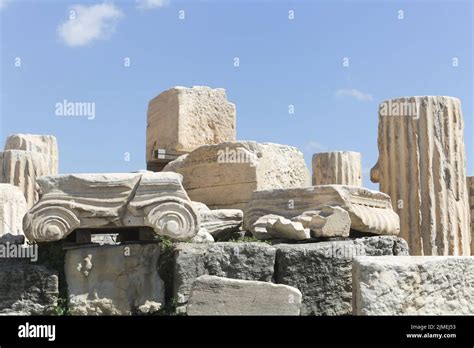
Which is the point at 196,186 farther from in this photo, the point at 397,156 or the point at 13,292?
the point at 13,292

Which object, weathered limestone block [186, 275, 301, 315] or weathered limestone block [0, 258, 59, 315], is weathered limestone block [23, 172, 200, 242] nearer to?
weathered limestone block [0, 258, 59, 315]

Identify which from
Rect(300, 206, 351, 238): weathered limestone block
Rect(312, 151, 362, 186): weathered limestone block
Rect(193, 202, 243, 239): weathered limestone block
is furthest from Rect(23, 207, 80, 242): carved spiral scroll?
Rect(312, 151, 362, 186): weathered limestone block

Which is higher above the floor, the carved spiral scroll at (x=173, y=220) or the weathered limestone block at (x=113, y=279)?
the carved spiral scroll at (x=173, y=220)

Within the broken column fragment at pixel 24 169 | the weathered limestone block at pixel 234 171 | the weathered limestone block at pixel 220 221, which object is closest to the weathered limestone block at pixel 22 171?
the broken column fragment at pixel 24 169

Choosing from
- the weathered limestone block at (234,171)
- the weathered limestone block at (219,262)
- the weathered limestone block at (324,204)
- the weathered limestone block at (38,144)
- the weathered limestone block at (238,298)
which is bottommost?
the weathered limestone block at (238,298)

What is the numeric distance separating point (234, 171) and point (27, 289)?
10.4 ft

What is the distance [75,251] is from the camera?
620 cm

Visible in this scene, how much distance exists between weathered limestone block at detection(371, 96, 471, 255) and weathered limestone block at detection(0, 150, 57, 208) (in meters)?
6.00

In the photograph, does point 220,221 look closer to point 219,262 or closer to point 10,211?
point 219,262

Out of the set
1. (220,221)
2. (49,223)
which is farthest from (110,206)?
(220,221)

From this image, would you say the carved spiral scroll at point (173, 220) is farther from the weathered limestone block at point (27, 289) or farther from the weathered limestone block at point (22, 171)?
the weathered limestone block at point (22, 171)

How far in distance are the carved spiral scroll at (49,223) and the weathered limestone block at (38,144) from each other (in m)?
9.13

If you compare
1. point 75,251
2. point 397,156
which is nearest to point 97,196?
point 75,251

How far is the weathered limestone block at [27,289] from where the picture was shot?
600 centimetres
